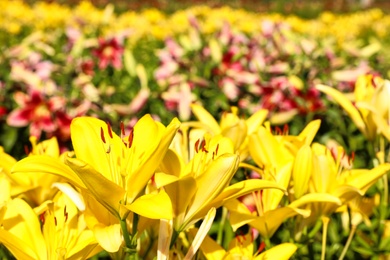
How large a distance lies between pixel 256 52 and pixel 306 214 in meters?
2.62

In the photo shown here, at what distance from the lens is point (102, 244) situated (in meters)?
0.99

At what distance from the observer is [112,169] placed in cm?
105

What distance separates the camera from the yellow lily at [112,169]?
959mm

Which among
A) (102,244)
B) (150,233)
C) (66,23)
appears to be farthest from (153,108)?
(66,23)

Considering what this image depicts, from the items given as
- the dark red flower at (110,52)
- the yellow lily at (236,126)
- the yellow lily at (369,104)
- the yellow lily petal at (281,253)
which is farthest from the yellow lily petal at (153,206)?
the dark red flower at (110,52)

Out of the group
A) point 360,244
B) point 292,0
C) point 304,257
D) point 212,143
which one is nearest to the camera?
point 212,143

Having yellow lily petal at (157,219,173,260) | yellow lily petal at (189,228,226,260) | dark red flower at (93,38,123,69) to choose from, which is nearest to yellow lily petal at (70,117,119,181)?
yellow lily petal at (157,219,173,260)

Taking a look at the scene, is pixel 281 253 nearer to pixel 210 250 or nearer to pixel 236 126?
pixel 210 250

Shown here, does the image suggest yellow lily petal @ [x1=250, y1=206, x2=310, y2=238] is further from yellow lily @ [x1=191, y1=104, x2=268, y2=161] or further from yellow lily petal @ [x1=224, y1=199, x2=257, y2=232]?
yellow lily @ [x1=191, y1=104, x2=268, y2=161]

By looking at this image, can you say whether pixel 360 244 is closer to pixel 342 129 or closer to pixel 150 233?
pixel 150 233

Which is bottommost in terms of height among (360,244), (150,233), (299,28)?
(299,28)

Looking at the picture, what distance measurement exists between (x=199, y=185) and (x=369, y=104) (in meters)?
0.63

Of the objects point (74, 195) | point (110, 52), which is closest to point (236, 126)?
point (74, 195)

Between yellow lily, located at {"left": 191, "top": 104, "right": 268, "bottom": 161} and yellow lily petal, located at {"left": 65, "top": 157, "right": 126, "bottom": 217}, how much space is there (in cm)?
45
